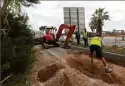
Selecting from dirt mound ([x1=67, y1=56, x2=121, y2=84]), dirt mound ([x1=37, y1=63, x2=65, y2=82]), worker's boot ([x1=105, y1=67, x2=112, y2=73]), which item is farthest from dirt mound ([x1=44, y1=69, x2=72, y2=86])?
worker's boot ([x1=105, y1=67, x2=112, y2=73])

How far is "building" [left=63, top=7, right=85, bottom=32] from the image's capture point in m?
34.3

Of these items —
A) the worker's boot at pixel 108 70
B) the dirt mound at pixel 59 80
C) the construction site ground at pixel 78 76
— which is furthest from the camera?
the worker's boot at pixel 108 70

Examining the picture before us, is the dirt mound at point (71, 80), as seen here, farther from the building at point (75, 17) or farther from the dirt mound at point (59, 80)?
the building at point (75, 17)

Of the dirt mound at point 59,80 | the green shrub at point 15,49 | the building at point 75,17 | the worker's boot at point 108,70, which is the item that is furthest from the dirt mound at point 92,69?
the building at point 75,17

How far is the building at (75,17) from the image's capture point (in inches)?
1350

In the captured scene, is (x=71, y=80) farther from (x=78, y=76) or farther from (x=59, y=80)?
(x=78, y=76)

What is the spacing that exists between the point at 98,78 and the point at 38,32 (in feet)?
101

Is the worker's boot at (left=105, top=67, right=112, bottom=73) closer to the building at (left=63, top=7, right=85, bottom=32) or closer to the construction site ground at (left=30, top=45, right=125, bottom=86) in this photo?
the construction site ground at (left=30, top=45, right=125, bottom=86)

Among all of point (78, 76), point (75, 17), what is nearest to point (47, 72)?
point (78, 76)

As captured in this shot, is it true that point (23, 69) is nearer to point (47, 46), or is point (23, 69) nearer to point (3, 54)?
point (3, 54)

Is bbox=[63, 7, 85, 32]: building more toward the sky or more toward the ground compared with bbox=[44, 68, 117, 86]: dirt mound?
more toward the sky

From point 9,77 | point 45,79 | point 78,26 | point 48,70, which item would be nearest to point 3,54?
point 9,77

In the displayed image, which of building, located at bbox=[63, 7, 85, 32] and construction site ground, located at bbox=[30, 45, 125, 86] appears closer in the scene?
construction site ground, located at bbox=[30, 45, 125, 86]

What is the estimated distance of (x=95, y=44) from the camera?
15.6 meters
